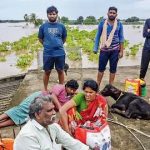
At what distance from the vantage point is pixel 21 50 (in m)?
19.6

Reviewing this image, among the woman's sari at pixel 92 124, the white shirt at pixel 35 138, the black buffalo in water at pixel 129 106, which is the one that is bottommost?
the black buffalo in water at pixel 129 106

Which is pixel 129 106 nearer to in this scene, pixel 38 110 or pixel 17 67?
pixel 38 110

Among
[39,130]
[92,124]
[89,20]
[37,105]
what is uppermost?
[37,105]

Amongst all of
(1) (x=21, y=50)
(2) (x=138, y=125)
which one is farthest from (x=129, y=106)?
(1) (x=21, y=50)

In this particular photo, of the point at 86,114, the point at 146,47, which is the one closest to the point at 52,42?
the point at 146,47

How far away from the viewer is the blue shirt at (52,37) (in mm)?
5613

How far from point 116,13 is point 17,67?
7613 millimetres

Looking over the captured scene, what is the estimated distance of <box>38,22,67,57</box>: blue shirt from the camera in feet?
18.4

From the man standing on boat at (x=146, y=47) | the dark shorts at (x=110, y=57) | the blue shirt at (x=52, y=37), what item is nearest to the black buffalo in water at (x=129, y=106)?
the dark shorts at (x=110, y=57)

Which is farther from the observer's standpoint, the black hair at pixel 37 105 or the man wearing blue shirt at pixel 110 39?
the man wearing blue shirt at pixel 110 39

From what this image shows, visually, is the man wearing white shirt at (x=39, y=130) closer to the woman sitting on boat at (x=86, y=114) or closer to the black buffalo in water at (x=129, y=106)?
the woman sitting on boat at (x=86, y=114)

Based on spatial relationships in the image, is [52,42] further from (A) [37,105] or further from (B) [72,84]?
(A) [37,105]

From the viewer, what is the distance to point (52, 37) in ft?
18.5

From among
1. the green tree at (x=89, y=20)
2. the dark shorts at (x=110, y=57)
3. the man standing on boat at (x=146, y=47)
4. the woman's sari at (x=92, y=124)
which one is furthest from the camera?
the green tree at (x=89, y=20)
